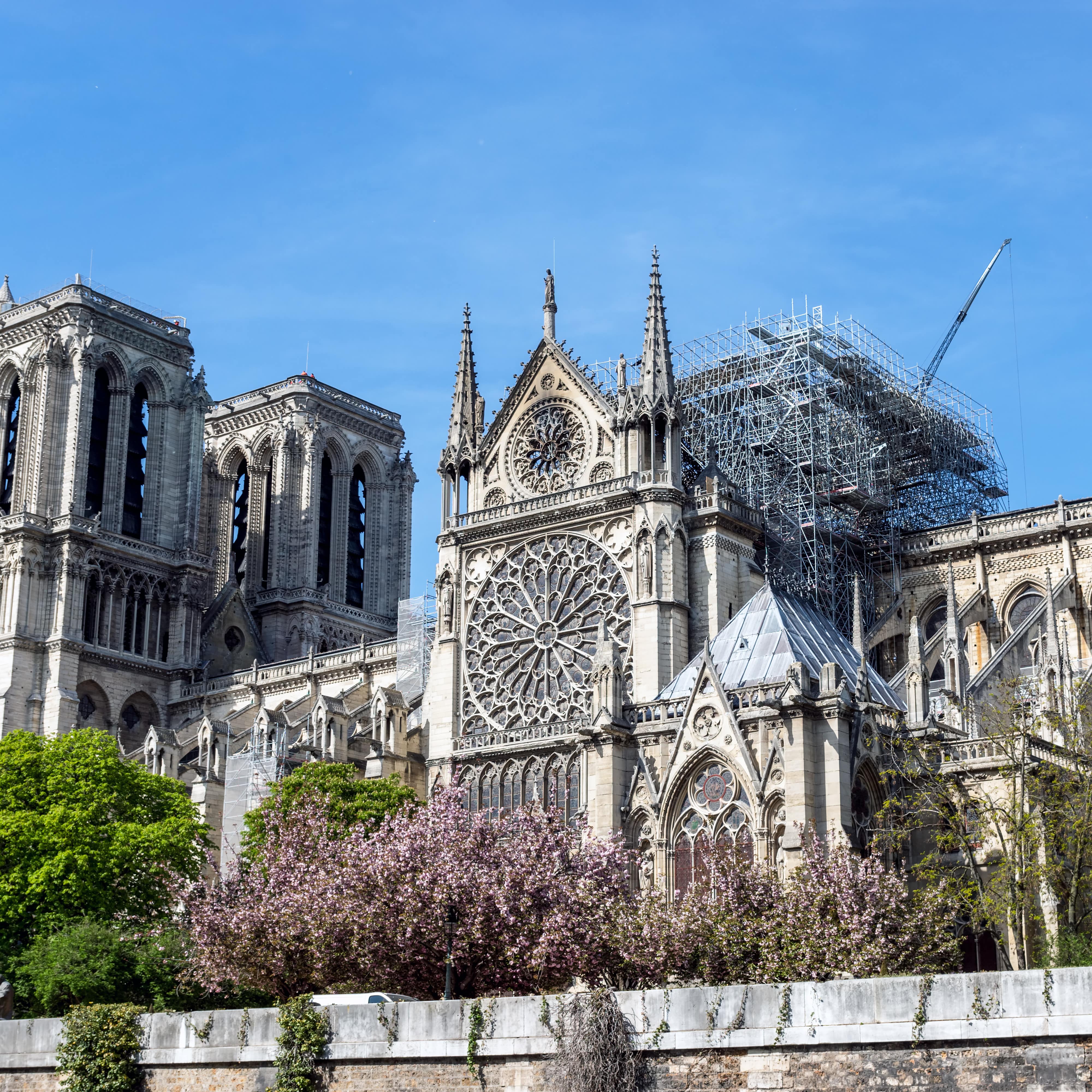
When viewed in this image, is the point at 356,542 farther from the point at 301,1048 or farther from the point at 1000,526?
the point at 301,1048

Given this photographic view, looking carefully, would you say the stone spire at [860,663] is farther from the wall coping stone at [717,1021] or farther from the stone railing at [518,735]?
the wall coping stone at [717,1021]

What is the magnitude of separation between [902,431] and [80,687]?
36403 mm

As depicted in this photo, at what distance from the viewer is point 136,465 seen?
8350 centimetres

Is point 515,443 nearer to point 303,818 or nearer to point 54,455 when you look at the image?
point 303,818

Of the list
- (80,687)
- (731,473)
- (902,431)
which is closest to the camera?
(731,473)

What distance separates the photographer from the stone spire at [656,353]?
53.3 meters

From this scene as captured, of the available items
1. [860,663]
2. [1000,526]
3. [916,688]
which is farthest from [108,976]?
[1000,526]

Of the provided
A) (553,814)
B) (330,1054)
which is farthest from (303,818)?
(330,1054)

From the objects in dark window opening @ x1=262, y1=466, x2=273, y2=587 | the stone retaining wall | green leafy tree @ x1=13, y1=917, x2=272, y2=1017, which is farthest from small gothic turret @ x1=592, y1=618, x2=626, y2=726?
dark window opening @ x1=262, y1=466, x2=273, y2=587

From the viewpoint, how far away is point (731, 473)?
58500mm

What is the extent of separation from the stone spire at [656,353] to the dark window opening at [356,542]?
38249 millimetres

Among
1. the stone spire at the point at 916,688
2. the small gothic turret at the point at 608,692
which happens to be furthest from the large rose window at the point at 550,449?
the stone spire at the point at 916,688

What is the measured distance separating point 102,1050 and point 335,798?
21309mm

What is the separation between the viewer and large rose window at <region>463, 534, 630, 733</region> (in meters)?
52.2
